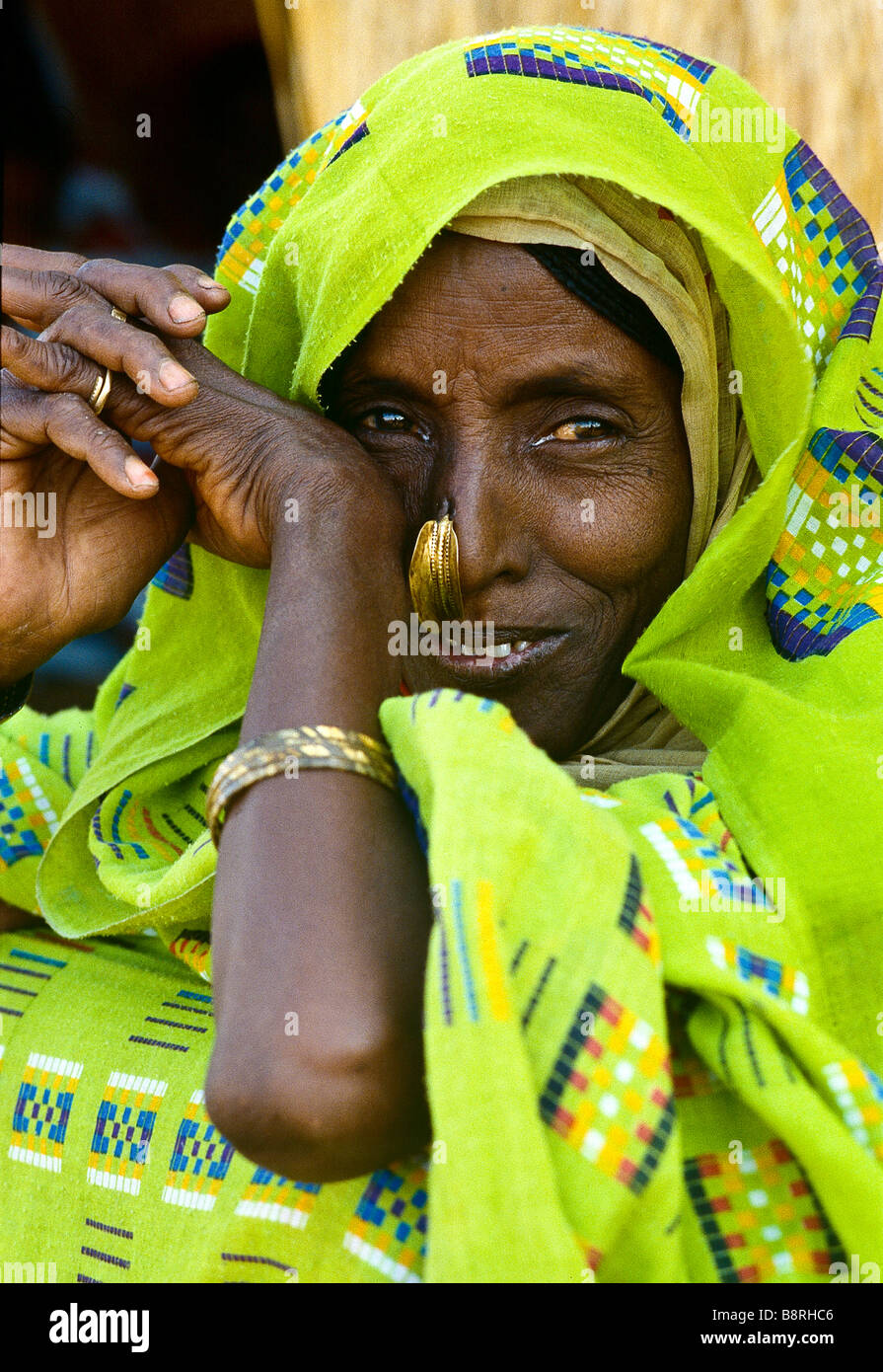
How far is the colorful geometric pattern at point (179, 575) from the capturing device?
2012 mm

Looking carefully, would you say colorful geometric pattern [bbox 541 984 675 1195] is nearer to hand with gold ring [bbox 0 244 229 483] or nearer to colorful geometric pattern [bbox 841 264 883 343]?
hand with gold ring [bbox 0 244 229 483]

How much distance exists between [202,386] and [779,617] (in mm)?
822

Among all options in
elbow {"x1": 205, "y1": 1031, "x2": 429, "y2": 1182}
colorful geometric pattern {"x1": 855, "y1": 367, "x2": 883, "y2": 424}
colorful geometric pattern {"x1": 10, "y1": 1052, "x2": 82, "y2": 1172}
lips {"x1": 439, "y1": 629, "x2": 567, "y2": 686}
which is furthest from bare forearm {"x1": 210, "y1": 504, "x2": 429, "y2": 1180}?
colorful geometric pattern {"x1": 855, "y1": 367, "x2": 883, "y2": 424}

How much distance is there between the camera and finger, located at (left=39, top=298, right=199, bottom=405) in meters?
1.59

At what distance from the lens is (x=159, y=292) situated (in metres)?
1.63

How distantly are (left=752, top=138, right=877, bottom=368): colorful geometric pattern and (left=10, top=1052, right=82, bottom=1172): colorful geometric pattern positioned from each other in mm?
1435

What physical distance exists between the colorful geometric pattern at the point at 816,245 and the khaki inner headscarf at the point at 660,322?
12 centimetres

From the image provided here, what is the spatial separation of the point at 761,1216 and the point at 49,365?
1269 millimetres

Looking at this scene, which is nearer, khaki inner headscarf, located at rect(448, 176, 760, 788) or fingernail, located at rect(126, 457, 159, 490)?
fingernail, located at rect(126, 457, 159, 490)

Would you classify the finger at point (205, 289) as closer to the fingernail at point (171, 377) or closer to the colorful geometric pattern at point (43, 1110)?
the fingernail at point (171, 377)

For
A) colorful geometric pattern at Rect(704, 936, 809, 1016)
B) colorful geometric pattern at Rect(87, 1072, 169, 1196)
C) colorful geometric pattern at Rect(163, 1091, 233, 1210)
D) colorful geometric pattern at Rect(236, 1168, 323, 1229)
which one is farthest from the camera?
colorful geometric pattern at Rect(87, 1072, 169, 1196)
